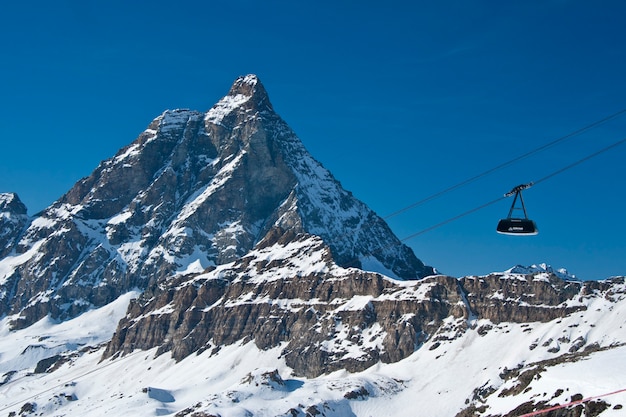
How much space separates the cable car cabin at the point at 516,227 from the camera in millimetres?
61625

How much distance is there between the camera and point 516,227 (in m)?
62.2

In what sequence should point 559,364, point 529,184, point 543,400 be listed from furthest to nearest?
1. point 559,364
2. point 543,400
3. point 529,184

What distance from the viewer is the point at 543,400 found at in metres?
91.1

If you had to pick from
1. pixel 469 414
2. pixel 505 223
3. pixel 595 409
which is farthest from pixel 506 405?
pixel 505 223

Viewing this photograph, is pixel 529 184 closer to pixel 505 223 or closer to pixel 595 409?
pixel 505 223

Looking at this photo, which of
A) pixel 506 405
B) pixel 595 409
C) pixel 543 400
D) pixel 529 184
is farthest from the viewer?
pixel 506 405

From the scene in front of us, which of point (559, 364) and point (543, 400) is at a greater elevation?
point (559, 364)

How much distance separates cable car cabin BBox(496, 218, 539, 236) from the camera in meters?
61.6

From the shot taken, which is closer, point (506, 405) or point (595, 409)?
point (595, 409)

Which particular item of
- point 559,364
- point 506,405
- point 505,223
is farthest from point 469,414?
point 505,223

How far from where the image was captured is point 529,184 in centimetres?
6019

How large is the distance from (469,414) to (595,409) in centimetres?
2309

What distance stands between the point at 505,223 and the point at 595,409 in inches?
1118

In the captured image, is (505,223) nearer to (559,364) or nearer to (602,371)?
(602,371)
